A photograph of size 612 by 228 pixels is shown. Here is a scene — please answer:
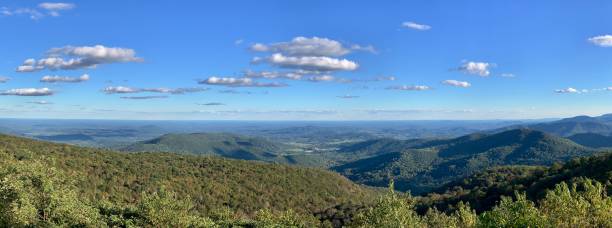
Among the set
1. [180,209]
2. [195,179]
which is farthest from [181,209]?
[195,179]

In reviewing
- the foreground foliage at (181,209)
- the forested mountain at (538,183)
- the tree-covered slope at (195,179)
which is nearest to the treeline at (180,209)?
the foreground foliage at (181,209)

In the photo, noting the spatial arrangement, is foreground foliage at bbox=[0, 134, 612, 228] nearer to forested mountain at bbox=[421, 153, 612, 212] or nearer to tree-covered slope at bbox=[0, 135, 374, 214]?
tree-covered slope at bbox=[0, 135, 374, 214]

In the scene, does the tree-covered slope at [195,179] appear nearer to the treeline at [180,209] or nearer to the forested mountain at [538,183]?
→ the forested mountain at [538,183]

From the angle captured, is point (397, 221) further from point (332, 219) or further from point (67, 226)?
point (332, 219)

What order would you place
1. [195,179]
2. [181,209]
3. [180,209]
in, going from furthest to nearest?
1. [195,179]
2. [181,209]
3. [180,209]

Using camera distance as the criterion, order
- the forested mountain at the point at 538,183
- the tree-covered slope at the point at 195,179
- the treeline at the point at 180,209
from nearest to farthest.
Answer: the treeline at the point at 180,209, the forested mountain at the point at 538,183, the tree-covered slope at the point at 195,179

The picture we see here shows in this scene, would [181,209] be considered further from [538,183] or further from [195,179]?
[538,183]

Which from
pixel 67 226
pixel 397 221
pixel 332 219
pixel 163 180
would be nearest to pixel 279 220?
pixel 67 226

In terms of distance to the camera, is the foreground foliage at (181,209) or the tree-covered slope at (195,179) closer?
the foreground foliage at (181,209)
